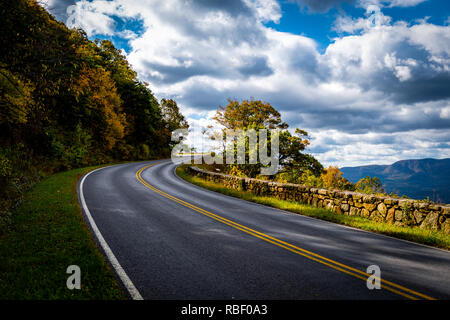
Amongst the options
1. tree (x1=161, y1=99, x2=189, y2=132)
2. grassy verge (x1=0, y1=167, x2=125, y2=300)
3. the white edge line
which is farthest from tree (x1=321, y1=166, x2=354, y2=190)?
tree (x1=161, y1=99, x2=189, y2=132)

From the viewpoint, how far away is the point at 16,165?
1580 cm

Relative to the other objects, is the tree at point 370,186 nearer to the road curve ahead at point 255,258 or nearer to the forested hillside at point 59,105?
the road curve ahead at point 255,258

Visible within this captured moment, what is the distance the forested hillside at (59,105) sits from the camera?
646 centimetres

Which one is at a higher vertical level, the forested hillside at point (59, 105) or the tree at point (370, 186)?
the forested hillside at point (59, 105)

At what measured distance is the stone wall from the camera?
811 centimetres

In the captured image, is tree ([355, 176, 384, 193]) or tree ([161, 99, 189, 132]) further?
tree ([161, 99, 189, 132])

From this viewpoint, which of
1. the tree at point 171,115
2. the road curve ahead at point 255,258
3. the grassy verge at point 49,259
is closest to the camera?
the grassy verge at point 49,259

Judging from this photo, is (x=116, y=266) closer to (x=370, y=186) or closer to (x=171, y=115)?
(x=370, y=186)

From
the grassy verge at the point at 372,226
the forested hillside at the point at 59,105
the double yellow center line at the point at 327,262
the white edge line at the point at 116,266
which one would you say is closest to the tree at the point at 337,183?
the grassy verge at the point at 372,226

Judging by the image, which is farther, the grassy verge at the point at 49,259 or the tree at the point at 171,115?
the tree at the point at 171,115

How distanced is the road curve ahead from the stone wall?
6.25 ft

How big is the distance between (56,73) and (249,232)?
730 cm

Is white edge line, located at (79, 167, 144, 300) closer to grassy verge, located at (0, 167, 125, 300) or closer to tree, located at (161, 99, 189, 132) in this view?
grassy verge, located at (0, 167, 125, 300)

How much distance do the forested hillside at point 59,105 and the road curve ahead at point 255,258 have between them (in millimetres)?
4653
